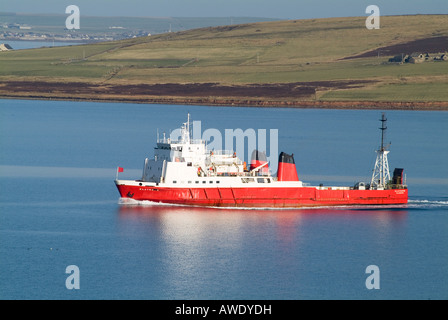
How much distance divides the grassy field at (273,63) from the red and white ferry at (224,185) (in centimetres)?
9143

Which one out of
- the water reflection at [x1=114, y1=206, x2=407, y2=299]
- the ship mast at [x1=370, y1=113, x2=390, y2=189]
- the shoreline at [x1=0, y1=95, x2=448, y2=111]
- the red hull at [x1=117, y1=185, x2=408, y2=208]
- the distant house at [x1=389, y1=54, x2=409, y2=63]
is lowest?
the water reflection at [x1=114, y1=206, x2=407, y2=299]

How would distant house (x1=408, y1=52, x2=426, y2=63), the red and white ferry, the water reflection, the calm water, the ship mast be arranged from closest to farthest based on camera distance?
the calm water → the water reflection → the red and white ferry → the ship mast → distant house (x1=408, y1=52, x2=426, y2=63)

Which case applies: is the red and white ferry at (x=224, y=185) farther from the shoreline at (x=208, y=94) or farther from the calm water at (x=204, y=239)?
the shoreline at (x=208, y=94)

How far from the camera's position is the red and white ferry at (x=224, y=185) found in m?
52.5

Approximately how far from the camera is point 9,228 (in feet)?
152

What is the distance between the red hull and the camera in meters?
52.5

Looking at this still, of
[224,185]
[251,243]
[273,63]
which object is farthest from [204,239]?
[273,63]

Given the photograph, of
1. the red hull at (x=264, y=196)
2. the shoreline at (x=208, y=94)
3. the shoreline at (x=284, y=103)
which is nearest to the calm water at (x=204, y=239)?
the red hull at (x=264, y=196)

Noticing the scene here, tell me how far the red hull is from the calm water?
0.78 metres

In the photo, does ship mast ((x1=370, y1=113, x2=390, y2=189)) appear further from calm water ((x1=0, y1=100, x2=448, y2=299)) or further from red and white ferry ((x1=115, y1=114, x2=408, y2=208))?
calm water ((x1=0, y1=100, x2=448, y2=299))

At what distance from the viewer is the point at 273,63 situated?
172125 mm

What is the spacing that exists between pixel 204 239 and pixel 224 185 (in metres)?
8.30

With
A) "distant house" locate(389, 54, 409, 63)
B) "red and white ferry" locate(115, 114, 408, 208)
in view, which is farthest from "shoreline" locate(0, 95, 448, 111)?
"red and white ferry" locate(115, 114, 408, 208)

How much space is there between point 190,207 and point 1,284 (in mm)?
17503
